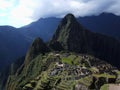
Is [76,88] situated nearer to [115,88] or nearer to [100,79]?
[100,79]

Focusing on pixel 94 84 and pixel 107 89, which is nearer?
pixel 107 89

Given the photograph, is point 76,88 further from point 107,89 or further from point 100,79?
point 107,89

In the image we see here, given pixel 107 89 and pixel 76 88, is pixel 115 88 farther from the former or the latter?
pixel 76 88

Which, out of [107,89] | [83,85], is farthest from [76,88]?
[107,89]

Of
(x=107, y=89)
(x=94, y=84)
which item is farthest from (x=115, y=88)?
(x=94, y=84)

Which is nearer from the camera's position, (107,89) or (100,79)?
(107,89)

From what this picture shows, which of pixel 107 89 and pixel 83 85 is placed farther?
pixel 83 85

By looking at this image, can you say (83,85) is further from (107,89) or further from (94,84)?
(107,89)
